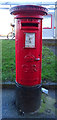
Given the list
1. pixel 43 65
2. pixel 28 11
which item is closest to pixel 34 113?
pixel 28 11

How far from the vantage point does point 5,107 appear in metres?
3.35

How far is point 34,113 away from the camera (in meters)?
3.12

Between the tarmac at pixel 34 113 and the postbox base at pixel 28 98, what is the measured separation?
0.35 ft

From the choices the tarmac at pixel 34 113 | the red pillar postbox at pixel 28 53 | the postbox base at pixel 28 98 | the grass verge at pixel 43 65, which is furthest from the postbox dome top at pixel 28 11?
the grass verge at pixel 43 65

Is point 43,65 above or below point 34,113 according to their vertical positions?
above

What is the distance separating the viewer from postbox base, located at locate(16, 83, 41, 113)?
3086mm

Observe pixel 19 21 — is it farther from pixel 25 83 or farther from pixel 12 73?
pixel 12 73

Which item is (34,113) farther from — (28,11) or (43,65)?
(43,65)

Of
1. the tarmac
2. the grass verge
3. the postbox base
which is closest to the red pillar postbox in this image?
the postbox base

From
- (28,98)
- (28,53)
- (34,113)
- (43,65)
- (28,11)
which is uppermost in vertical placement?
(28,11)

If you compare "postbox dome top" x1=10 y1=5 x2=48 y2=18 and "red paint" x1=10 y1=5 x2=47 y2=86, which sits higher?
"postbox dome top" x1=10 y1=5 x2=48 y2=18

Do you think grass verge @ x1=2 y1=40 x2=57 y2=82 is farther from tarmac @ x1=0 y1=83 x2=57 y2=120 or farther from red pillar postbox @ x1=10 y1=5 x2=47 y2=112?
red pillar postbox @ x1=10 y1=5 x2=47 y2=112

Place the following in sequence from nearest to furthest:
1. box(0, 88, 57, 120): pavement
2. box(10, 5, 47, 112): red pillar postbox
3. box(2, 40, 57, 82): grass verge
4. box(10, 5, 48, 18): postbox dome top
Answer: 1. box(10, 5, 48, 18): postbox dome top
2. box(10, 5, 47, 112): red pillar postbox
3. box(0, 88, 57, 120): pavement
4. box(2, 40, 57, 82): grass verge

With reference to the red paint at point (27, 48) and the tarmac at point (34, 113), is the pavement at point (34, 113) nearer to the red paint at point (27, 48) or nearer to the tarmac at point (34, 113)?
the tarmac at point (34, 113)
